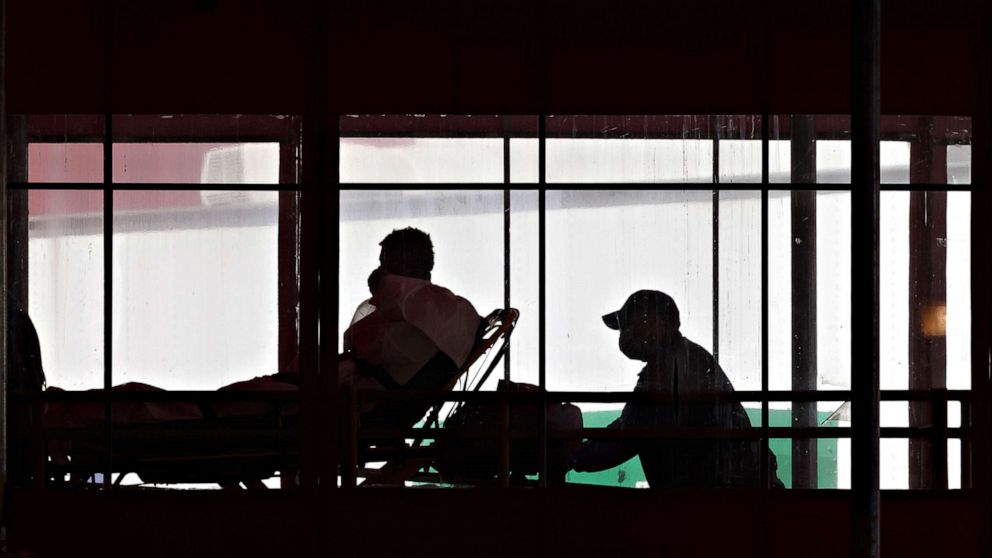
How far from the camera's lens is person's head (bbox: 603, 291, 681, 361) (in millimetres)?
6293

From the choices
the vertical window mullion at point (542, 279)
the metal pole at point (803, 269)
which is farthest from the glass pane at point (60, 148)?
the metal pole at point (803, 269)

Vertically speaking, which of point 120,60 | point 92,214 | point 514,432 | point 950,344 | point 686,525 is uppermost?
point 120,60

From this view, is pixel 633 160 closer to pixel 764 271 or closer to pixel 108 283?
pixel 764 271

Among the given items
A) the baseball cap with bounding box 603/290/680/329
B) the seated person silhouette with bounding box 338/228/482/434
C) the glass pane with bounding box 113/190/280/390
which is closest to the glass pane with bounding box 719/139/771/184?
the baseball cap with bounding box 603/290/680/329

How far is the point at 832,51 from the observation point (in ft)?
20.7

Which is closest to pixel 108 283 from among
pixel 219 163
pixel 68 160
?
pixel 68 160

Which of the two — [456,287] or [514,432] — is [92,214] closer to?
[456,287]

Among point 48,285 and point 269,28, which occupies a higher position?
point 269,28

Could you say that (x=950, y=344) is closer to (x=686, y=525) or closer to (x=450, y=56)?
(x=686, y=525)

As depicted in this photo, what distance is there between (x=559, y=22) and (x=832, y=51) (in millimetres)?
1326

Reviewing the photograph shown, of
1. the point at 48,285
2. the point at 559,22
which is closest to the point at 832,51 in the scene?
the point at 559,22

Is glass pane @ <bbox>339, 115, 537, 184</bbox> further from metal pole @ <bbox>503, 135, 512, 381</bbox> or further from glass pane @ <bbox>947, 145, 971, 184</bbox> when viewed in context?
glass pane @ <bbox>947, 145, 971, 184</bbox>

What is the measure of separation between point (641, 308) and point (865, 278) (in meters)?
1.86

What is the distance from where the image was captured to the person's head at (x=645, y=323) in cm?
629
